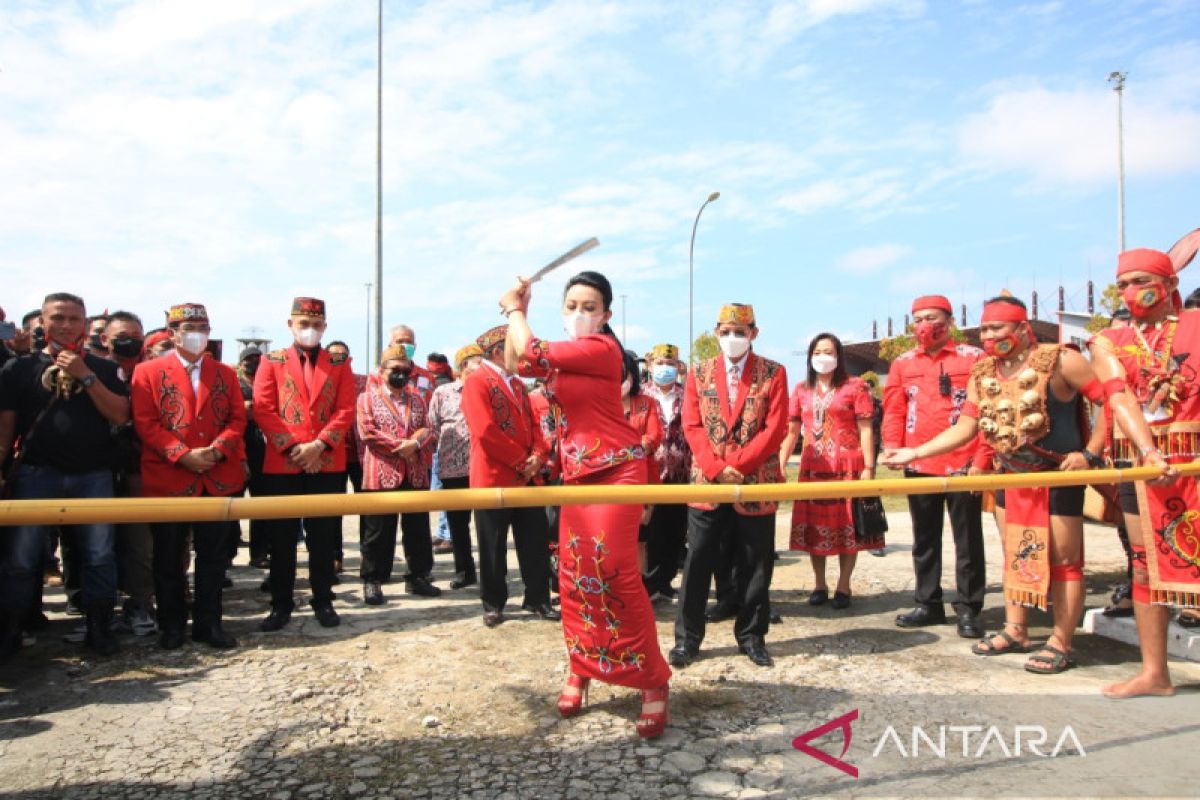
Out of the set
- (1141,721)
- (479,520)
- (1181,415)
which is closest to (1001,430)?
(1181,415)

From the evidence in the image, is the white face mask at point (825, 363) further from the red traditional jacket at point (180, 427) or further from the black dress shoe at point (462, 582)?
the red traditional jacket at point (180, 427)

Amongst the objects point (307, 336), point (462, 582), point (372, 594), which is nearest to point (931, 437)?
point (462, 582)

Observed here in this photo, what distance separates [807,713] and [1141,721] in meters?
1.44

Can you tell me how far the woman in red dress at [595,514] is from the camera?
358 centimetres

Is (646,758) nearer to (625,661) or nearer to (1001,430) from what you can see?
(625,661)

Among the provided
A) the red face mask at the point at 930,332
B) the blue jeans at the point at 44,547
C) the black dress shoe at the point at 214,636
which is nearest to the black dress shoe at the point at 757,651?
the red face mask at the point at 930,332

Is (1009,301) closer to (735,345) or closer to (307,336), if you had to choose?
(735,345)

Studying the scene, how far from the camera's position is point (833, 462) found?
597 centimetres

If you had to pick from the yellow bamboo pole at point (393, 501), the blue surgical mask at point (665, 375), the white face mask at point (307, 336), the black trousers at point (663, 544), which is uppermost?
the white face mask at point (307, 336)

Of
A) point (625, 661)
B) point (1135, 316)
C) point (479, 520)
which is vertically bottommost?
point (625, 661)

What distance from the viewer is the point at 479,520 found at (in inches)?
220

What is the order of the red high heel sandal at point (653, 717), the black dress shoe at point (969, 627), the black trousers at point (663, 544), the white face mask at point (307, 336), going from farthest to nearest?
the black trousers at point (663, 544) → the white face mask at point (307, 336) → the black dress shoe at point (969, 627) → the red high heel sandal at point (653, 717)

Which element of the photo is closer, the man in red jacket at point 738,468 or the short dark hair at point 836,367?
the man in red jacket at point 738,468

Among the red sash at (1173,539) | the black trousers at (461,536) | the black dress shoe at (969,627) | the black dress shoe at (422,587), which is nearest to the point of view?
the red sash at (1173,539)
